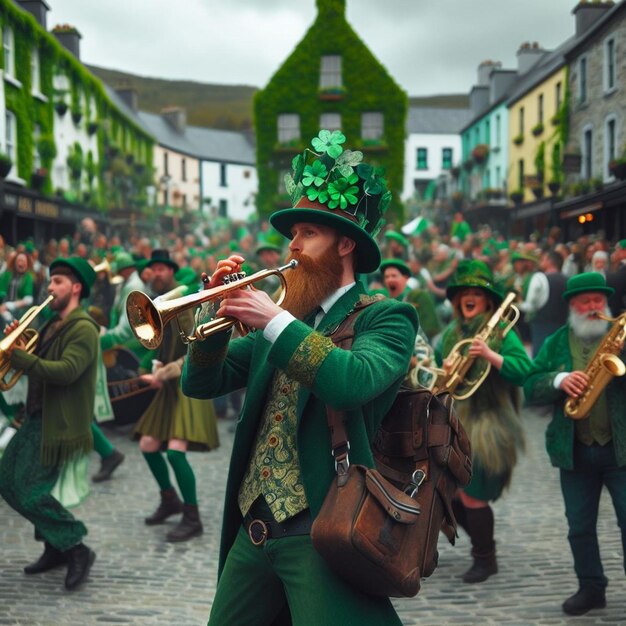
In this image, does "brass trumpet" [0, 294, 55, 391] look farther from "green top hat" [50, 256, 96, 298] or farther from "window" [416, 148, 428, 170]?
"window" [416, 148, 428, 170]

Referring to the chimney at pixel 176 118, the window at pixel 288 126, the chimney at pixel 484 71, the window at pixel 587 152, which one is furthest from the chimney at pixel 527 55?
the chimney at pixel 176 118

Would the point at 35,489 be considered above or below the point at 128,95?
below

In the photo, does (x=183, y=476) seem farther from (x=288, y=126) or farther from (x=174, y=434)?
(x=288, y=126)

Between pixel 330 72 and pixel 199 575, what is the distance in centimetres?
3387

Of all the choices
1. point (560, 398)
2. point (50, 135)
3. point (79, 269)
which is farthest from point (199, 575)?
point (50, 135)

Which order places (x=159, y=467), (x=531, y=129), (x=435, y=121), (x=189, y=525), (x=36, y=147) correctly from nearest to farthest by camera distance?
(x=189, y=525) → (x=159, y=467) → (x=36, y=147) → (x=531, y=129) → (x=435, y=121)

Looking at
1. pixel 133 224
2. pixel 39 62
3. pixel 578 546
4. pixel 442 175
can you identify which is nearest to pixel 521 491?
pixel 578 546

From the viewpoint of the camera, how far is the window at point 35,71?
83.0 ft

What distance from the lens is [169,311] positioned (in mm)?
2727

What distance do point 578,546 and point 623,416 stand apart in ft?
2.63

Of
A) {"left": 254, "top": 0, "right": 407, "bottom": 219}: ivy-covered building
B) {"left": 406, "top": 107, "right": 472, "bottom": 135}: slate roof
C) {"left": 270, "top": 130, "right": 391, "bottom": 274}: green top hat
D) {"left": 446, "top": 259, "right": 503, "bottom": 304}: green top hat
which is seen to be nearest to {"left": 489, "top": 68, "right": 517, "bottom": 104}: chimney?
{"left": 254, "top": 0, "right": 407, "bottom": 219}: ivy-covered building

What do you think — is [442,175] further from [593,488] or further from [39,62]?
[593,488]

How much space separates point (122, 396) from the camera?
9.57 meters

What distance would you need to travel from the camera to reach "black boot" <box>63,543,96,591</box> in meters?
5.49
